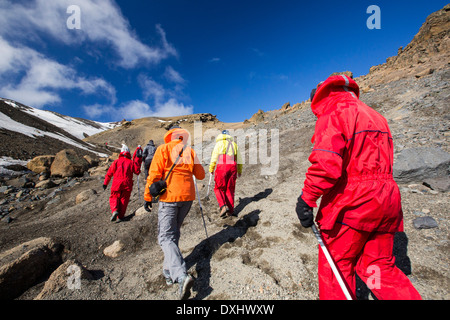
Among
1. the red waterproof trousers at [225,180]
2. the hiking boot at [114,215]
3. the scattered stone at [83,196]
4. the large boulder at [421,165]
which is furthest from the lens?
the scattered stone at [83,196]

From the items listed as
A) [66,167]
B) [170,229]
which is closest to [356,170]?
[170,229]

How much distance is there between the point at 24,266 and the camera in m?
2.97

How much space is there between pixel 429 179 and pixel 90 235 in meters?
8.09

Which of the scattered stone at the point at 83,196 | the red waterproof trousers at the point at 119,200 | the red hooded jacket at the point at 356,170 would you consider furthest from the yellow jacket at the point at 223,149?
the scattered stone at the point at 83,196

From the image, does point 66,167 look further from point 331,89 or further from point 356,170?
point 356,170

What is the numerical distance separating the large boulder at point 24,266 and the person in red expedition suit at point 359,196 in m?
4.43

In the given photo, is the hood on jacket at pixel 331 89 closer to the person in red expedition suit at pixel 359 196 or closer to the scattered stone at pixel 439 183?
the person in red expedition suit at pixel 359 196

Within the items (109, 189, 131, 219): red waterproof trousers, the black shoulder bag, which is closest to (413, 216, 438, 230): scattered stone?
the black shoulder bag

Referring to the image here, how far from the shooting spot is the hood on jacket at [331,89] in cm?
197

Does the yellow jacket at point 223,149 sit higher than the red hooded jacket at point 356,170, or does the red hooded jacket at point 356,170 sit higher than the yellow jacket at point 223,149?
the yellow jacket at point 223,149

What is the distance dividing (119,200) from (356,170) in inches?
245

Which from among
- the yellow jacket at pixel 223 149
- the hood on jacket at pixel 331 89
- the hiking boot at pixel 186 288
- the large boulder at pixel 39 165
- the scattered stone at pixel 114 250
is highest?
the hood on jacket at pixel 331 89

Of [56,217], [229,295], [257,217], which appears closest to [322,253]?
[229,295]
